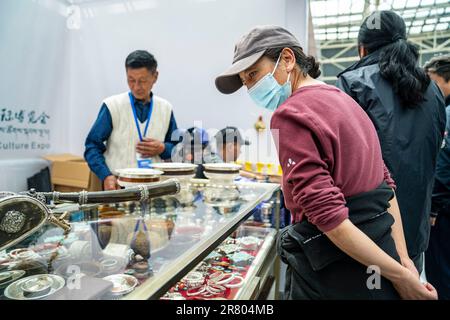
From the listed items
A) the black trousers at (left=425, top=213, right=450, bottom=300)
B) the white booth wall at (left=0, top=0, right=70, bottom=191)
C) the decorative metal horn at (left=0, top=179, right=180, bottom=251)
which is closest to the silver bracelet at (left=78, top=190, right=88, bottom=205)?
the decorative metal horn at (left=0, top=179, right=180, bottom=251)

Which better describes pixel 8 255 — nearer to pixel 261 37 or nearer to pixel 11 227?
pixel 11 227

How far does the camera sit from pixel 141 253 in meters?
0.92

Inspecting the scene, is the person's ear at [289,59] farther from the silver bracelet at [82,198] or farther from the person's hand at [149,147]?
the person's hand at [149,147]

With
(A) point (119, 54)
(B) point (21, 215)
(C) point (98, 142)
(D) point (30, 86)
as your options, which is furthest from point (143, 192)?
(A) point (119, 54)

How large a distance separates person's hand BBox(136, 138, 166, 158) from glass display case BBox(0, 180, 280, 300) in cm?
75

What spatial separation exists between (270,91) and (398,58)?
770mm

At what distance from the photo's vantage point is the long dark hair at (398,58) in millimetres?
1380

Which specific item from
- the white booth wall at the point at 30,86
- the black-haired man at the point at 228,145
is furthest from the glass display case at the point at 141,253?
the white booth wall at the point at 30,86

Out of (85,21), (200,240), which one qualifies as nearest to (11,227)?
(200,240)

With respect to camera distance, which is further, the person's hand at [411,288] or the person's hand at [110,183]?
the person's hand at [110,183]

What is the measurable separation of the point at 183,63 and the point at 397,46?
10.2 feet

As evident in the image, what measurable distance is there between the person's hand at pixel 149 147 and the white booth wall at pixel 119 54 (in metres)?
1.66

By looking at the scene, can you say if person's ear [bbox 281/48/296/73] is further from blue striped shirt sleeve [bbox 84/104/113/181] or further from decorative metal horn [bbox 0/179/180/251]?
blue striped shirt sleeve [bbox 84/104/113/181]

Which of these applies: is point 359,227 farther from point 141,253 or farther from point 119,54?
point 119,54
